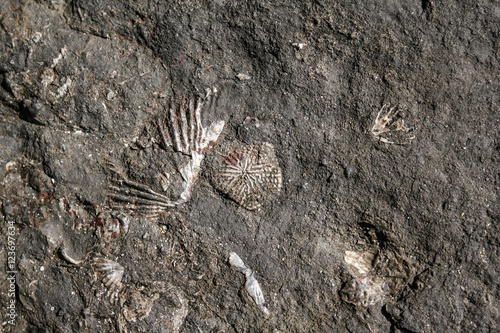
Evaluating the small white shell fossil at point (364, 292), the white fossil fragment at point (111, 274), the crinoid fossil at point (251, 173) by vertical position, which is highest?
the crinoid fossil at point (251, 173)

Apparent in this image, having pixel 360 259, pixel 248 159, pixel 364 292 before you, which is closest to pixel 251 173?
pixel 248 159

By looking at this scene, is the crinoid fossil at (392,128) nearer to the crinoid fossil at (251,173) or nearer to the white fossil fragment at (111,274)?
the crinoid fossil at (251,173)

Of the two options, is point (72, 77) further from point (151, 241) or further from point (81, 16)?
point (151, 241)

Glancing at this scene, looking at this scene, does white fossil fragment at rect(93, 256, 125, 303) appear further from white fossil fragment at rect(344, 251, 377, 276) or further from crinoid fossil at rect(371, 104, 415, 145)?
crinoid fossil at rect(371, 104, 415, 145)

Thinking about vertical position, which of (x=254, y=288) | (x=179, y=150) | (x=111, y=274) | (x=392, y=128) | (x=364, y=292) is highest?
(x=392, y=128)

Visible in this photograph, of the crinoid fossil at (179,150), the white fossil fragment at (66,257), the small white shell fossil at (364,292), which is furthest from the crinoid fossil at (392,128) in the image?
the white fossil fragment at (66,257)

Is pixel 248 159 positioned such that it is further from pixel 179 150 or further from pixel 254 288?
pixel 254 288
